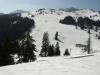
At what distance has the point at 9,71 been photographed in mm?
7059

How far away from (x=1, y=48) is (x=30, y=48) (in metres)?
→ 6.19

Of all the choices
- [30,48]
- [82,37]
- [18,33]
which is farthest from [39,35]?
[30,48]

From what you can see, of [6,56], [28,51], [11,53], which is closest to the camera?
[6,56]

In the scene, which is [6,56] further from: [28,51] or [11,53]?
[28,51]

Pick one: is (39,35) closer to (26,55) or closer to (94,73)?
(26,55)

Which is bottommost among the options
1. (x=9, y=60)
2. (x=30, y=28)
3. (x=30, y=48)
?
(x=9, y=60)

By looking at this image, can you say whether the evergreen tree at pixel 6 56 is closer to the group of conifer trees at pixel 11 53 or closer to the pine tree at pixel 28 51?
the group of conifer trees at pixel 11 53

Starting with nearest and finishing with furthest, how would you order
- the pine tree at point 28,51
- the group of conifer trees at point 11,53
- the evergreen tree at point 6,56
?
the evergreen tree at point 6,56, the group of conifer trees at point 11,53, the pine tree at point 28,51

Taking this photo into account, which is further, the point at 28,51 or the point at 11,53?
the point at 28,51

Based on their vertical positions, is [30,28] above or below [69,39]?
above

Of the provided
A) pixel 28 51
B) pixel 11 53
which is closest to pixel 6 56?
pixel 11 53

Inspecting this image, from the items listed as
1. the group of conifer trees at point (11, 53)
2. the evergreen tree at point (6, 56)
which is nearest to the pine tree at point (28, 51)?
the group of conifer trees at point (11, 53)

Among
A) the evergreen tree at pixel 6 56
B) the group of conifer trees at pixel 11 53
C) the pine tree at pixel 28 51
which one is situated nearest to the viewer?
the evergreen tree at pixel 6 56

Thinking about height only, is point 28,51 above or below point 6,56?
above
